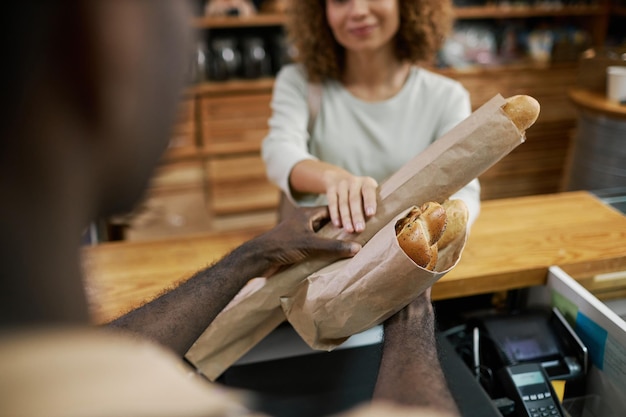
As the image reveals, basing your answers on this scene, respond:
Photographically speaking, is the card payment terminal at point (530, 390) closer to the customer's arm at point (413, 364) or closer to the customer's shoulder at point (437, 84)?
the customer's arm at point (413, 364)

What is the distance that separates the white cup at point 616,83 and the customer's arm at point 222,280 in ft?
6.97

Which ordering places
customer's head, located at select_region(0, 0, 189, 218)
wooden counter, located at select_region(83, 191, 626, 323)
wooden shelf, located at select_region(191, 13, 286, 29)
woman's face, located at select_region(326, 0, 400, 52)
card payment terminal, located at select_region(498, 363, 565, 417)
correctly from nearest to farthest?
customer's head, located at select_region(0, 0, 189, 218) < card payment terminal, located at select_region(498, 363, 565, 417) < wooden counter, located at select_region(83, 191, 626, 323) < woman's face, located at select_region(326, 0, 400, 52) < wooden shelf, located at select_region(191, 13, 286, 29)

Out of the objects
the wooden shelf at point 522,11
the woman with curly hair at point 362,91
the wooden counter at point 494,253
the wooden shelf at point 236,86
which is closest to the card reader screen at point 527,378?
the wooden counter at point 494,253

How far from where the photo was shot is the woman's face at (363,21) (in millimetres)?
1505

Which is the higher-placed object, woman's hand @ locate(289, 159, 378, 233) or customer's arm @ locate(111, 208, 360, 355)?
woman's hand @ locate(289, 159, 378, 233)

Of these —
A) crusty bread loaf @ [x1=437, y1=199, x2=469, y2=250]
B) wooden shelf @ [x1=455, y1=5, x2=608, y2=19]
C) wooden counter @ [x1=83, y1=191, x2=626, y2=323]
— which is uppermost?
wooden shelf @ [x1=455, y1=5, x2=608, y2=19]

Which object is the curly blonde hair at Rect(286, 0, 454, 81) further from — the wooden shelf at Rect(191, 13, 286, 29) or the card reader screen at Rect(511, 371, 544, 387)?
the wooden shelf at Rect(191, 13, 286, 29)

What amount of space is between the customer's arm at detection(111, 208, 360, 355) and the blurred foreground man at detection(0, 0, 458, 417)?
47 centimetres

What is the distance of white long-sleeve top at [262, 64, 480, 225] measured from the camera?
160 cm

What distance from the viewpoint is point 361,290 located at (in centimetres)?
88

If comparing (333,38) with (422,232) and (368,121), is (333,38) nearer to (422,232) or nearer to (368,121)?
(368,121)

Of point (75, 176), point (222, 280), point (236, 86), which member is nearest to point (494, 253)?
point (222, 280)

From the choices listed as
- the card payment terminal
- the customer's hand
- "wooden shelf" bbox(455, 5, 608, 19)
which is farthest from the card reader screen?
"wooden shelf" bbox(455, 5, 608, 19)

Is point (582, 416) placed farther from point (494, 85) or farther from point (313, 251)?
point (494, 85)
